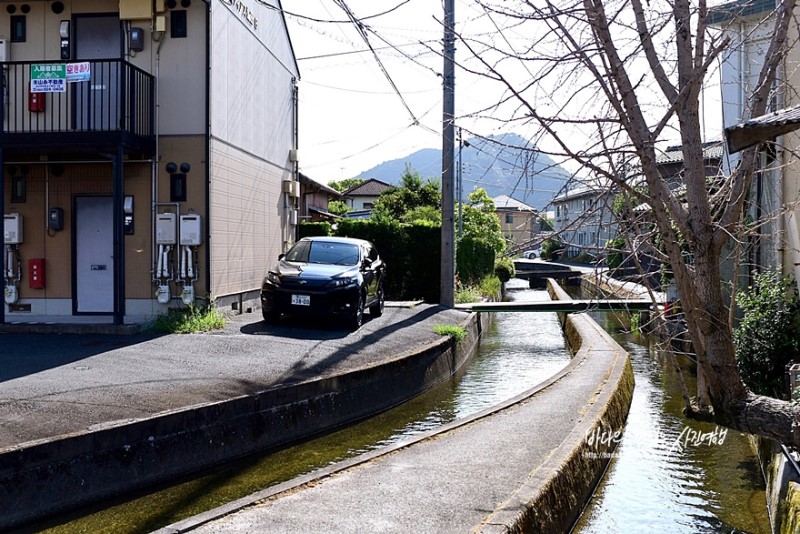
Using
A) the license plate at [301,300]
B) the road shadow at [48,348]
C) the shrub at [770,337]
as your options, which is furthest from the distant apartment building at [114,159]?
the shrub at [770,337]

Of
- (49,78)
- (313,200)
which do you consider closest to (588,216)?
(49,78)

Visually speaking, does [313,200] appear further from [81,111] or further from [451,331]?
[81,111]

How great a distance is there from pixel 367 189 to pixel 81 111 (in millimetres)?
53284

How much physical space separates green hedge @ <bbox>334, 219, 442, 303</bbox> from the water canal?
814cm

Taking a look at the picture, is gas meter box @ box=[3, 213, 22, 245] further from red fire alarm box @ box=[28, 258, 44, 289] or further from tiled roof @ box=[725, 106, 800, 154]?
tiled roof @ box=[725, 106, 800, 154]

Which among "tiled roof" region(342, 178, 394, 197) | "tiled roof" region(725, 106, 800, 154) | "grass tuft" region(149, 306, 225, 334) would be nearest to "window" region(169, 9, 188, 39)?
"grass tuft" region(149, 306, 225, 334)

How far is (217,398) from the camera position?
7.75 metres

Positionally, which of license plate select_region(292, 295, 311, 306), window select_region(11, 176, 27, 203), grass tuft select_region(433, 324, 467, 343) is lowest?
grass tuft select_region(433, 324, 467, 343)

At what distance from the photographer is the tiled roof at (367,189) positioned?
208 ft

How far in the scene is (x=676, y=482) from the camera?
24.4 ft

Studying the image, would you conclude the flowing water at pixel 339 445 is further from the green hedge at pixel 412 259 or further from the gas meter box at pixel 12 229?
the gas meter box at pixel 12 229

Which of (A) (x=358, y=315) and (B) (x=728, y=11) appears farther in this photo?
(A) (x=358, y=315)

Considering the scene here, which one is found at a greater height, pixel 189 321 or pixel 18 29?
pixel 18 29

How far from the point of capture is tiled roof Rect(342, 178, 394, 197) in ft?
208
